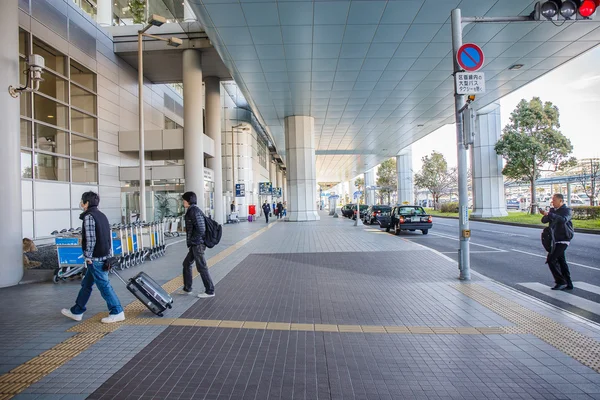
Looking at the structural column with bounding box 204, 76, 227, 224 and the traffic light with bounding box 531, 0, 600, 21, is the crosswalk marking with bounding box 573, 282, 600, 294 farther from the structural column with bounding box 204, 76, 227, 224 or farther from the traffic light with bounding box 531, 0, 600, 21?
the structural column with bounding box 204, 76, 227, 224

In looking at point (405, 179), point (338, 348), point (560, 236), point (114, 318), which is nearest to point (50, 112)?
point (114, 318)

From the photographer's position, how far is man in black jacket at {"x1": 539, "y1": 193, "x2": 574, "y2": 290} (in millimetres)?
6480

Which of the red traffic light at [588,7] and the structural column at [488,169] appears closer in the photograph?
the red traffic light at [588,7]

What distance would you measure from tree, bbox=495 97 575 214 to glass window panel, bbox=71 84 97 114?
2665 centimetres

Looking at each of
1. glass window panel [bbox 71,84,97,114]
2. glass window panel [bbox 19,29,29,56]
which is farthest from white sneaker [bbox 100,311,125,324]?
glass window panel [bbox 71,84,97,114]

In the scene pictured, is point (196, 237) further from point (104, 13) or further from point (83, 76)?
point (104, 13)

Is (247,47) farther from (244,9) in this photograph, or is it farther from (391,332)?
(391,332)

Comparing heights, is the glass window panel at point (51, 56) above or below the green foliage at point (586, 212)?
above

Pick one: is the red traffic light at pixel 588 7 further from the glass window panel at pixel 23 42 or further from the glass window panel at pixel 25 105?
the glass window panel at pixel 23 42

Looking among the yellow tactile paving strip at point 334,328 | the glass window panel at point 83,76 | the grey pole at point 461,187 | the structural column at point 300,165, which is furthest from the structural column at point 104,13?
the yellow tactile paving strip at point 334,328

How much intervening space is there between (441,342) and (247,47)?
14662mm

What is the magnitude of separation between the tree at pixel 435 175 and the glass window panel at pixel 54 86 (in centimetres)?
4770

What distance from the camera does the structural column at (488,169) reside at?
28.1m

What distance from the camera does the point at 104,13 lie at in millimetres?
20031
